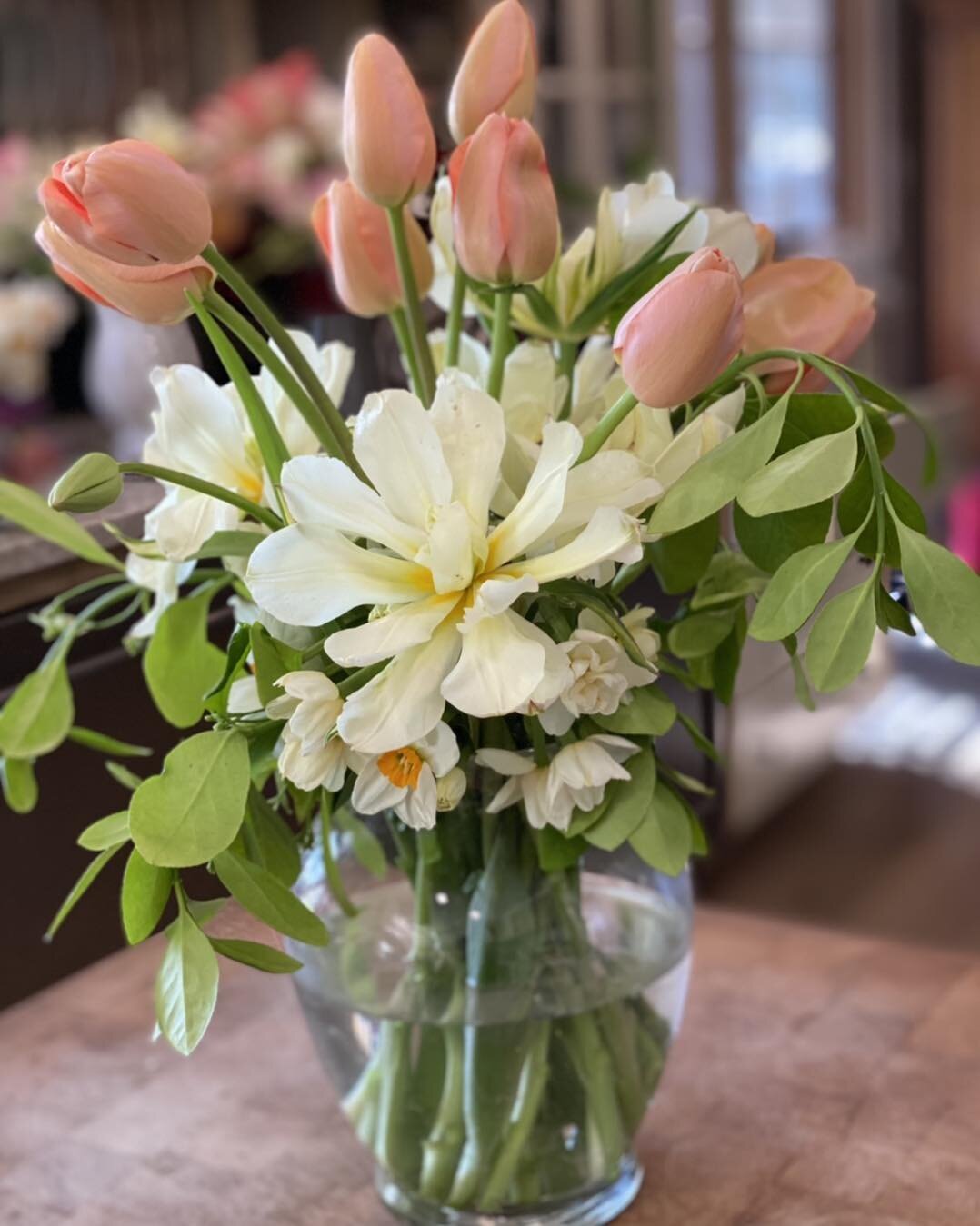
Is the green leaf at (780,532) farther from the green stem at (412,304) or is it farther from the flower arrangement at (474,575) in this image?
the green stem at (412,304)

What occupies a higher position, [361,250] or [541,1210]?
[361,250]

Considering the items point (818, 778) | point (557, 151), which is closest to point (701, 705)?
point (818, 778)

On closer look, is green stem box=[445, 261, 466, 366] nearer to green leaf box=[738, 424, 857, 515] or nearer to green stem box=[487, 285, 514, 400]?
green stem box=[487, 285, 514, 400]

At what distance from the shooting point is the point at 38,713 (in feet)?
2.21

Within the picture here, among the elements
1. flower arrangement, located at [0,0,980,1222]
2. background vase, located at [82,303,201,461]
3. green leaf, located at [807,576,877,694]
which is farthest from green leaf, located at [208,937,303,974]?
background vase, located at [82,303,201,461]

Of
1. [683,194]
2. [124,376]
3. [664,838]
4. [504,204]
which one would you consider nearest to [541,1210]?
[664,838]

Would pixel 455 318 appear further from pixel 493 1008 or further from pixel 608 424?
pixel 493 1008

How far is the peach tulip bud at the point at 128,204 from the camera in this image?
1.65 ft

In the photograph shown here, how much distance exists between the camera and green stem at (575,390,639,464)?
533mm

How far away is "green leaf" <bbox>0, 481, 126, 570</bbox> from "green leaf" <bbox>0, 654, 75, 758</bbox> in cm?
9

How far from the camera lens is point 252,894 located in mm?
548

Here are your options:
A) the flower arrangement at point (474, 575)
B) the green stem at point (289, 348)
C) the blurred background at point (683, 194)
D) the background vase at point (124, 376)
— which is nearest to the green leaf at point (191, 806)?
the flower arrangement at point (474, 575)

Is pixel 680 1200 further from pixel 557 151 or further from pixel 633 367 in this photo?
pixel 557 151

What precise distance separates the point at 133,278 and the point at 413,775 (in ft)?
0.63
